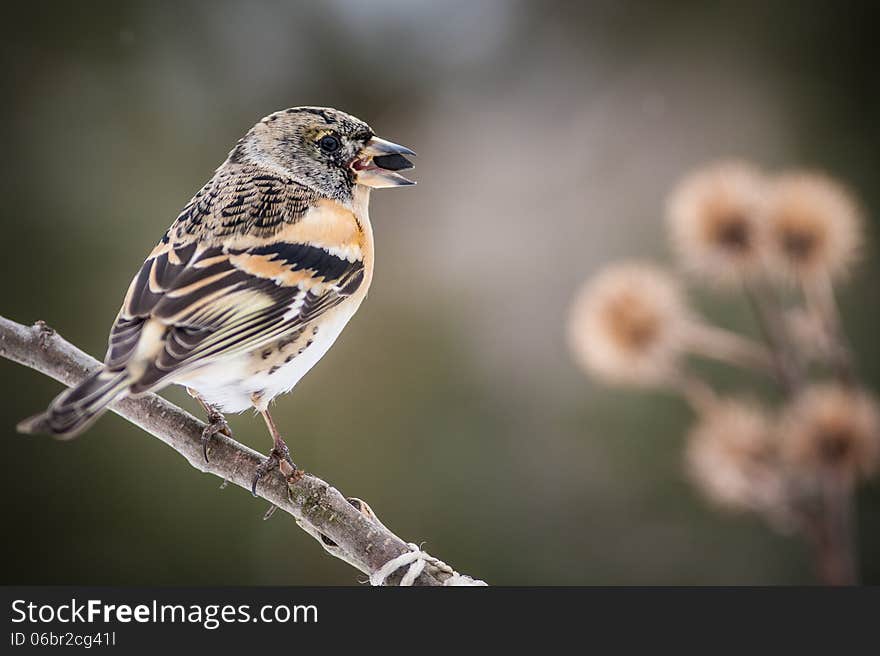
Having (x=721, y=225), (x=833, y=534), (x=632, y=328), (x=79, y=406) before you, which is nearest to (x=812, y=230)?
(x=721, y=225)

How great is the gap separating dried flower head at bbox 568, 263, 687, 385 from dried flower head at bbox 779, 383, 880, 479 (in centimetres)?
24

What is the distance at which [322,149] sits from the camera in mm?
1083

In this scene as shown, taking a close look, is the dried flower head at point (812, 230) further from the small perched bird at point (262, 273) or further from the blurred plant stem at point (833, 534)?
the small perched bird at point (262, 273)

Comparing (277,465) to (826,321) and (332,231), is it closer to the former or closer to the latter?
(332,231)

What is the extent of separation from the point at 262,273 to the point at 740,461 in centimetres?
99

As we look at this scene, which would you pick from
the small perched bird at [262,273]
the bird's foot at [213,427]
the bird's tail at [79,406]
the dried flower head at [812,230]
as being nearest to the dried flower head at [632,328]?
the dried flower head at [812,230]

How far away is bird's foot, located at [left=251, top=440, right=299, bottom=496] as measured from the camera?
90 cm

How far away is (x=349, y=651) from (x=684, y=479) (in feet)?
5.06

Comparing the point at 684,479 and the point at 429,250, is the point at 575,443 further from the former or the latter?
the point at 429,250

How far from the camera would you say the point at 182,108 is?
2.28 metres

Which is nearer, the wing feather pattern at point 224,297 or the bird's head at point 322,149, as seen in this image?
the wing feather pattern at point 224,297

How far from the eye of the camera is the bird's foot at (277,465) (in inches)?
35.5

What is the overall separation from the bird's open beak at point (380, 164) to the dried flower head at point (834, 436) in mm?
894

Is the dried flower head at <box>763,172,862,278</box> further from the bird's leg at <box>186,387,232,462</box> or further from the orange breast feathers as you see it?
the bird's leg at <box>186,387,232,462</box>
